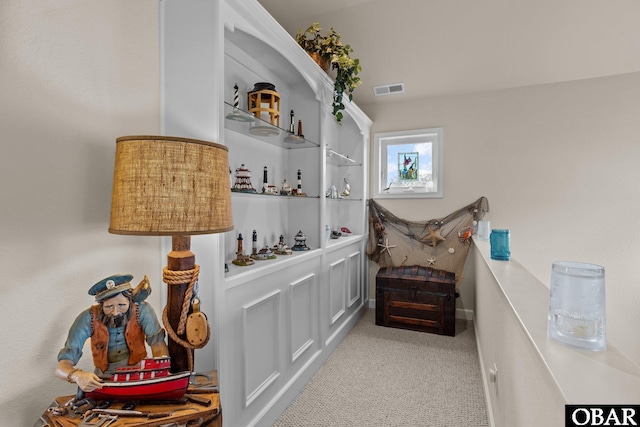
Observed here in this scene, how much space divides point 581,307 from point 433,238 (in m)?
2.75

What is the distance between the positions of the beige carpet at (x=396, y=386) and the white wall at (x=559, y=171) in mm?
1296

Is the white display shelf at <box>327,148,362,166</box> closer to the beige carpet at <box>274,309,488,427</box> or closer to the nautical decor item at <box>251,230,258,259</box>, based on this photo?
the nautical decor item at <box>251,230,258,259</box>

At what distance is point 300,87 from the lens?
239cm

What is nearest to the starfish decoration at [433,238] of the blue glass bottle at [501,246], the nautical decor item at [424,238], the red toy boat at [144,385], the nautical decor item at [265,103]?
the nautical decor item at [424,238]

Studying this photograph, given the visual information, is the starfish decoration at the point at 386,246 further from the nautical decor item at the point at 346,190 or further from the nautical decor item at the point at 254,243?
the nautical decor item at the point at 254,243

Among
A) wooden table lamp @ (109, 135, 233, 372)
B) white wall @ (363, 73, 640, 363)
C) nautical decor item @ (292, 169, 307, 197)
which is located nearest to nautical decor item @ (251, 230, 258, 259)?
nautical decor item @ (292, 169, 307, 197)

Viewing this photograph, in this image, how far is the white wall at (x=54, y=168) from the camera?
890 mm

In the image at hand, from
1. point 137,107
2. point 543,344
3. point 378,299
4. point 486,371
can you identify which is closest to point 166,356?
point 137,107

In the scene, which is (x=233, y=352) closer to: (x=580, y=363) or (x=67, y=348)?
(x=67, y=348)

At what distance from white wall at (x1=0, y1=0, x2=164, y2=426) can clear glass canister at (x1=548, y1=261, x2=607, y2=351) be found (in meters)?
1.37

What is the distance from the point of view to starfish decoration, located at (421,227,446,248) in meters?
3.37

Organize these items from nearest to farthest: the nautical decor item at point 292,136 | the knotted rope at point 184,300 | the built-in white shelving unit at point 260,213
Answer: the knotted rope at point 184,300
the built-in white shelving unit at point 260,213
the nautical decor item at point 292,136

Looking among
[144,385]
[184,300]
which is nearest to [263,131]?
[184,300]

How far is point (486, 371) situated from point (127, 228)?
2251mm
